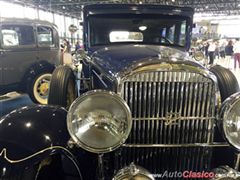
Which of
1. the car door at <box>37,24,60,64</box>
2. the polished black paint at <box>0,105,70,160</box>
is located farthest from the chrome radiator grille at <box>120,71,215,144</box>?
the car door at <box>37,24,60,64</box>

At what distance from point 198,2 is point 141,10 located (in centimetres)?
2818

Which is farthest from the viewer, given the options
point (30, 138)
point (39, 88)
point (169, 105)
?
point (39, 88)

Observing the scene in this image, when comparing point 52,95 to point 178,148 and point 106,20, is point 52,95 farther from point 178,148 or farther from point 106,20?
point 178,148

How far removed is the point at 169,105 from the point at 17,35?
5.28 metres

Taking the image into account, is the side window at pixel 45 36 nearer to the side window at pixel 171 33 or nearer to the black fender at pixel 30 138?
the side window at pixel 171 33

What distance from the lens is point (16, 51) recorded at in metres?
5.87

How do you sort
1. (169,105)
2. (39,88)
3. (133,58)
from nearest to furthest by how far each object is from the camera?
1. (169,105)
2. (133,58)
3. (39,88)

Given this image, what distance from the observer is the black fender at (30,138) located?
1523mm

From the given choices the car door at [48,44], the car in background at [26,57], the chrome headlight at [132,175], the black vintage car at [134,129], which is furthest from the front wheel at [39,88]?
the chrome headlight at [132,175]

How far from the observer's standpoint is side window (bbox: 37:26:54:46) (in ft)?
21.1

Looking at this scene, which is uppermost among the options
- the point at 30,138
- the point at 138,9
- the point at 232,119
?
the point at 138,9

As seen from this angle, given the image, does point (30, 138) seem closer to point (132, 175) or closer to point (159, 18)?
point (132, 175)

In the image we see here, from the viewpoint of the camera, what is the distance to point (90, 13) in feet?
10.5

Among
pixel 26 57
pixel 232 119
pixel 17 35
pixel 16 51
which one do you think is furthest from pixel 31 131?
pixel 17 35
